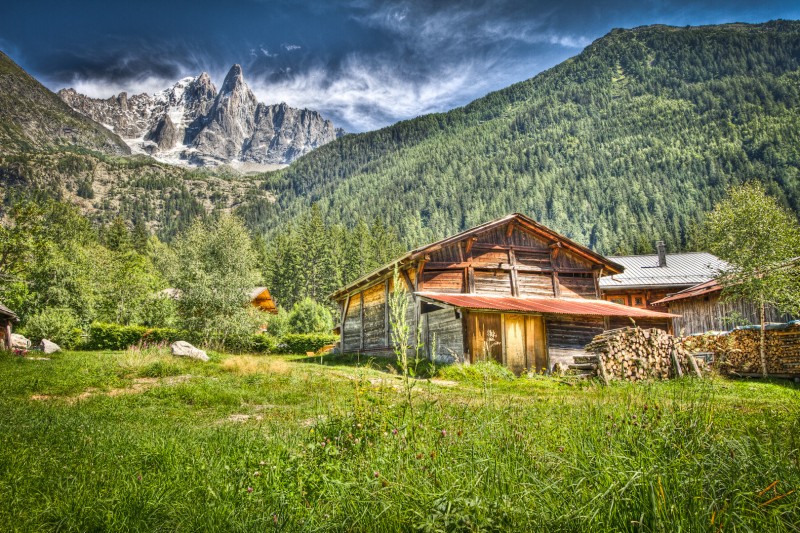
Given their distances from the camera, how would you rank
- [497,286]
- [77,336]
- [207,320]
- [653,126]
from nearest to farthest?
[497,286] → [207,320] → [77,336] → [653,126]

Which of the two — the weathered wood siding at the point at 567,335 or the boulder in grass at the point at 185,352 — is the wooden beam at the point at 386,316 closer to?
the weathered wood siding at the point at 567,335

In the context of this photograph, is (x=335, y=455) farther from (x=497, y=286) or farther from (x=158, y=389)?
(x=497, y=286)

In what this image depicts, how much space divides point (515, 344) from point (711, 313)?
16893 millimetres

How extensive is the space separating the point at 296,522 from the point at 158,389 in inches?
436

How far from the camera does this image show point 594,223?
141875 millimetres

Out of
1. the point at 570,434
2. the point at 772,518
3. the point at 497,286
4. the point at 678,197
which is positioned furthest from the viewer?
the point at 678,197

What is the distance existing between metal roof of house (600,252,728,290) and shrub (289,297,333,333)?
28.5 metres

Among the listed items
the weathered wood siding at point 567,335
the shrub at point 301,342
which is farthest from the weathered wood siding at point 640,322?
the shrub at point 301,342

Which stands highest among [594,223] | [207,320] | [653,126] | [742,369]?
[653,126]

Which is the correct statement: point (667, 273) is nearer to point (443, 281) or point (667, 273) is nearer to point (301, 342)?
point (443, 281)

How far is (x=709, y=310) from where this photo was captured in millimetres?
29406

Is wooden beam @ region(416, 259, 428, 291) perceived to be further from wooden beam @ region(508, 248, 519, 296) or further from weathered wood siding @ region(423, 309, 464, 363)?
wooden beam @ region(508, 248, 519, 296)

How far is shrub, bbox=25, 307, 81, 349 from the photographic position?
111 feet

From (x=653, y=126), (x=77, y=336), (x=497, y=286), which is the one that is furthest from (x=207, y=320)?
(x=653, y=126)
